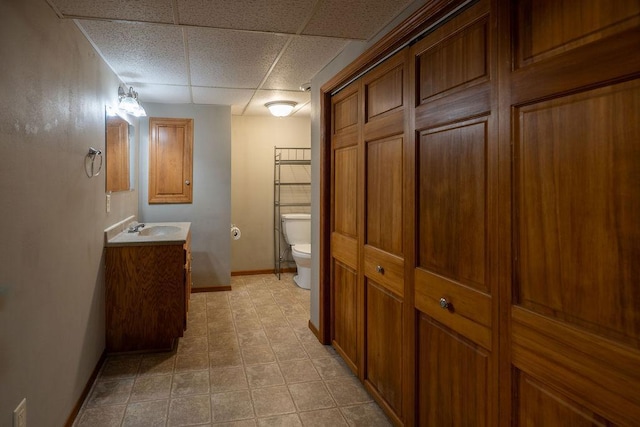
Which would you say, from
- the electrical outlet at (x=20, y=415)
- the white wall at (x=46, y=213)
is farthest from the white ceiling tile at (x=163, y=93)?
the electrical outlet at (x=20, y=415)

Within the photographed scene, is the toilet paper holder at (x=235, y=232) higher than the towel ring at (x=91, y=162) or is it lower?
lower

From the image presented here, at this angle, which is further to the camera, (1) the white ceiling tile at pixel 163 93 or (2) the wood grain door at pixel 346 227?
(1) the white ceiling tile at pixel 163 93

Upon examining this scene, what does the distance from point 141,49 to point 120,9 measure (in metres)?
0.70

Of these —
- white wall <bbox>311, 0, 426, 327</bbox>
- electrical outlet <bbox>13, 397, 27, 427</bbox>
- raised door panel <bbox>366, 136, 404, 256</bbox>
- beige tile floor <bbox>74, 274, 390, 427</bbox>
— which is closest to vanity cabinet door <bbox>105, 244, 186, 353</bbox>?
beige tile floor <bbox>74, 274, 390, 427</bbox>

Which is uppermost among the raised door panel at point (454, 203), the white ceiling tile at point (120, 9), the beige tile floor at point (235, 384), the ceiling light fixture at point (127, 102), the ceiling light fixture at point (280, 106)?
the ceiling light fixture at point (280, 106)

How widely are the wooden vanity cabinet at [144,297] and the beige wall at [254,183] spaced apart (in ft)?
→ 8.03

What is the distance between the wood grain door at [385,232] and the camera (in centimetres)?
201

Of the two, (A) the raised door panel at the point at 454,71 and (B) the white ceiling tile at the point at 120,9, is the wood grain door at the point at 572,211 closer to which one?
(A) the raised door panel at the point at 454,71

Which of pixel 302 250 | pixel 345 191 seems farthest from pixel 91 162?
pixel 302 250

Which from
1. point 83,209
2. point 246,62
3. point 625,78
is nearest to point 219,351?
point 83,209

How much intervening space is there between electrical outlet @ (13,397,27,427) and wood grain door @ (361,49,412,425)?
1.56 metres

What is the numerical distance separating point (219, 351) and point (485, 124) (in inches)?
97.7

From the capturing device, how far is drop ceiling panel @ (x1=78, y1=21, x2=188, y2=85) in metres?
2.26

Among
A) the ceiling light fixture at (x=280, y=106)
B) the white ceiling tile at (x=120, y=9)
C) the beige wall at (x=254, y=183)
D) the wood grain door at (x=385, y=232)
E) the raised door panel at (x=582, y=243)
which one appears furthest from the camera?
the beige wall at (x=254, y=183)
